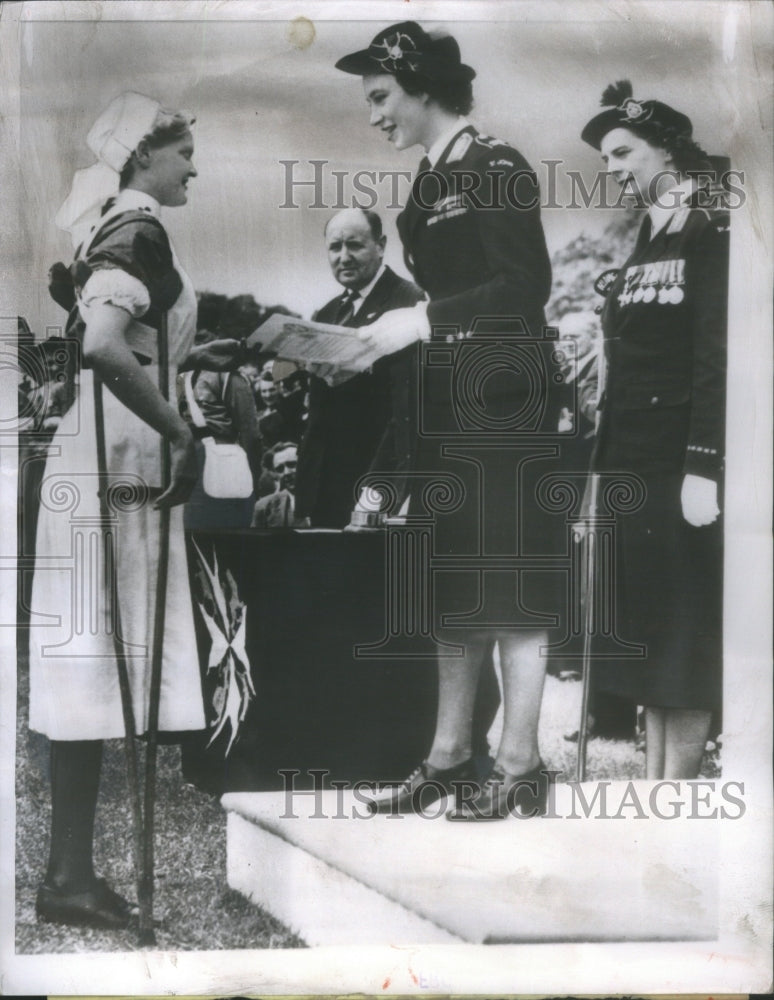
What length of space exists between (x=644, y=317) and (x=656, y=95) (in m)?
0.53

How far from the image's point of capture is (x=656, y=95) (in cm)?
241

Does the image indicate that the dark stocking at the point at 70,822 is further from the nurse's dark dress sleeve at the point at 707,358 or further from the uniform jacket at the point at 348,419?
the nurse's dark dress sleeve at the point at 707,358

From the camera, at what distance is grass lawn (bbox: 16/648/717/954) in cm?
239

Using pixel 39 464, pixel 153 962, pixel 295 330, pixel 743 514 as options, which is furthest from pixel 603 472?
pixel 153 962

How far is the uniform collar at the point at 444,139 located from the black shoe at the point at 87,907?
1.87m

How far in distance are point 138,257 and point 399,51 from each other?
2.56ft

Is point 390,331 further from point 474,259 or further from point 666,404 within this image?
point 666,404

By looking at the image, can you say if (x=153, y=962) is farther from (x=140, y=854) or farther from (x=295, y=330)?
(x=295, y=330)

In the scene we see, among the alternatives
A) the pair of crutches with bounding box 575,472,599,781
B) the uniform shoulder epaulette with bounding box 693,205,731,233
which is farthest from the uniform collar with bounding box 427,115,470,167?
the pair of crutches with bounding box 575,472,599,781

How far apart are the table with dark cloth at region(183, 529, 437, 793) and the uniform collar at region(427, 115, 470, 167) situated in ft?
2.96

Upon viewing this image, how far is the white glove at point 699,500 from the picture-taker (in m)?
2.42

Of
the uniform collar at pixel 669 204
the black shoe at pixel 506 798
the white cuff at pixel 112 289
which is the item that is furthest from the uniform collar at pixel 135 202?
the black shoe at pixel 506 798

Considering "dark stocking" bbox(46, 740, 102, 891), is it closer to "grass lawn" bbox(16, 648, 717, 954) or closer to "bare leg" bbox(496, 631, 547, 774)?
"grass lawn" bbox(16, 648, 717, 954)

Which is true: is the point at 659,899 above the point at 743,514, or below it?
below
